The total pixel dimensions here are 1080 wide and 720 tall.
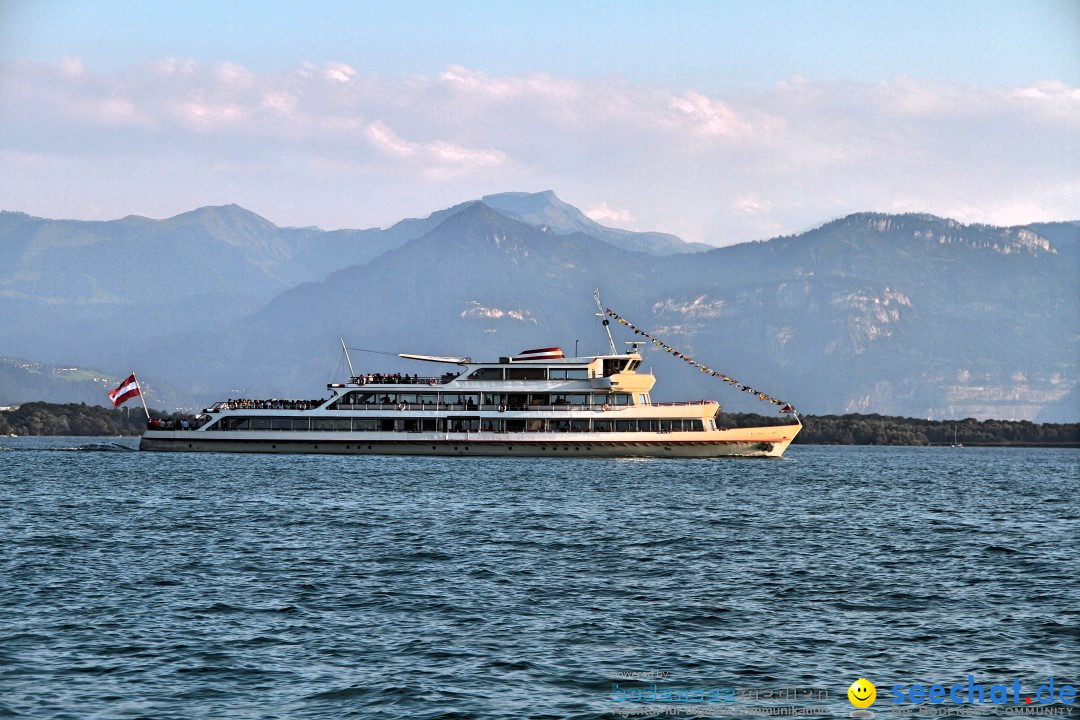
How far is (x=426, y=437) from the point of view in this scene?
99.6 meters

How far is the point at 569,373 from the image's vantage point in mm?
99062

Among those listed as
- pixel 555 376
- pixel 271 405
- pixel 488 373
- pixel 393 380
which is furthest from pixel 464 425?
pixel 271 405

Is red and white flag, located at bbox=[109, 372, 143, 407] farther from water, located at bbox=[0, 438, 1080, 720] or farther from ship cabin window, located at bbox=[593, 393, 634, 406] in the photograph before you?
water, located at bbox=[0, 438, 1080, 720]

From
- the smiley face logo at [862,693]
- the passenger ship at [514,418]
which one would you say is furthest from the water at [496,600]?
the passenger ship at [514,418]

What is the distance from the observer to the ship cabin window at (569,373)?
3893 inches

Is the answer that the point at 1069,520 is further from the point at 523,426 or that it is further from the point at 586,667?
the point at 523,426

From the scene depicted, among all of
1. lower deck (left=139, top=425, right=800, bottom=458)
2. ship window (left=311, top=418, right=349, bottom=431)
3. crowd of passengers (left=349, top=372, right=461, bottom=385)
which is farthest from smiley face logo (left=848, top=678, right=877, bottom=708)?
ship window (left=311, top=418, right=349, bottom=431)

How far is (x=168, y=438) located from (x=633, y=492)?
52.0 meters

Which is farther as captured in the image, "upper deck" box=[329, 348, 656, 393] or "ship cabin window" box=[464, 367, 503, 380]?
"ship cabin window" box=[464, 367, 503, 380]

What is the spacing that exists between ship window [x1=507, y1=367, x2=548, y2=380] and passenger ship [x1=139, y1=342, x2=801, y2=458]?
8 centimetres

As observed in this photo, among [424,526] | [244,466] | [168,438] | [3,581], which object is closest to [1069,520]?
[424,526]

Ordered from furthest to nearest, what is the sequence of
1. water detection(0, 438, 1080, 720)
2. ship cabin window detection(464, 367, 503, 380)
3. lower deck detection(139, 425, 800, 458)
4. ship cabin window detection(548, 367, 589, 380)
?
1. ship cabin window detection(464, 367, 503, 380)
2. ship cabin window detection(548, 367, 589, 380)
3. lower deck detection(139, 425, 800, 458)
4. water detection(0, 438, 1080, 720)

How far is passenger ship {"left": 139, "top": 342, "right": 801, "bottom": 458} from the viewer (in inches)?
3861

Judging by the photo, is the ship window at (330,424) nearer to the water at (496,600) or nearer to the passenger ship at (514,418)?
the passenger ship at (514,418)
